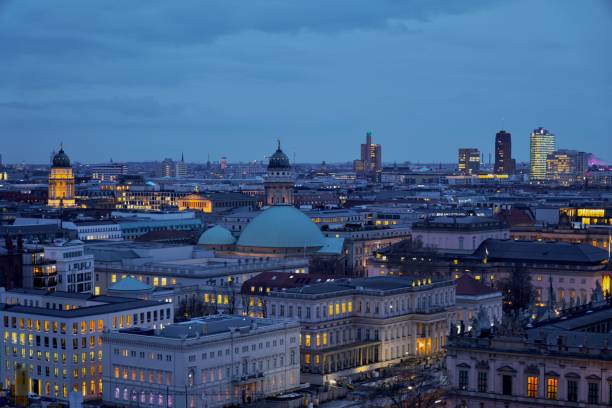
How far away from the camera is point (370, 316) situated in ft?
355

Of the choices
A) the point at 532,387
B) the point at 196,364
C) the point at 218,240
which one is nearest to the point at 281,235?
the point at 218,240

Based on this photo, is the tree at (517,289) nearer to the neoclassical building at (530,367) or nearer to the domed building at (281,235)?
the domed building at (281,235)

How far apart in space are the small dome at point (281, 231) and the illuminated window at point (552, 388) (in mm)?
76374

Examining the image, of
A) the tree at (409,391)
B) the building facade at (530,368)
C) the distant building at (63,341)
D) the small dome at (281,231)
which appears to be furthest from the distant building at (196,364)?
the small dome at (281,231)

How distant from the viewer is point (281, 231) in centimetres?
15062

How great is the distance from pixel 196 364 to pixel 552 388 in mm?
25849

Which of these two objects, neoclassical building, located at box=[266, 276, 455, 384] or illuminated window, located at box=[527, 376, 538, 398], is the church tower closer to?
neoclassical building, located at box=[266, 276, 455, 384]

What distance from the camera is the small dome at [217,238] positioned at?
510 ft

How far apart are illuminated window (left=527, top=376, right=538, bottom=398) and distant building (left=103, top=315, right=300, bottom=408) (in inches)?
919

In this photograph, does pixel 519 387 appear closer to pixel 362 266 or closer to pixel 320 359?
pixel 320 359

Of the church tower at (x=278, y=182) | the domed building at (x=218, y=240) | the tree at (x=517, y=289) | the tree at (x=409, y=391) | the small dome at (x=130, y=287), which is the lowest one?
the tree at (x=409, y=391)

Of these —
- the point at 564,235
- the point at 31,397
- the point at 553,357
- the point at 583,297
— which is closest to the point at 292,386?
the point at 31,397

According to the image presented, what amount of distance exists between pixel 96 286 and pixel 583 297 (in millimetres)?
53722

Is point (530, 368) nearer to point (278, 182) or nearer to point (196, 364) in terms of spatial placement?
point (196, 364)
